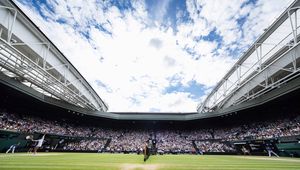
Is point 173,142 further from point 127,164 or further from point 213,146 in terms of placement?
point 127,164

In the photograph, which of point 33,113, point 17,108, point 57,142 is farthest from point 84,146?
point 17,108

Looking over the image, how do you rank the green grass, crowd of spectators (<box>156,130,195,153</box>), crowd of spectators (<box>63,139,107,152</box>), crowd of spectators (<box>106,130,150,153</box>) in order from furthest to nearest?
crowd of spectators (<box>106,130,150,153</box>) → crowd of spectators (<box>156,130,195,153</box>) → crowd of spectators (<box>63,139,107,152</box>) → the green grass

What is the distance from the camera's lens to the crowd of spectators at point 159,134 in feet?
91.8

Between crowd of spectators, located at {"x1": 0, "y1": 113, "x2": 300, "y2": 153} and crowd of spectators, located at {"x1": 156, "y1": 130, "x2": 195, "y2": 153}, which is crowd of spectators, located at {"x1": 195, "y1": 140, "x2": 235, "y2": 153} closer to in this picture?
crowd of spectators, located at {"x1": 0, "y1": 113, "x2": 300, "y2": 153}

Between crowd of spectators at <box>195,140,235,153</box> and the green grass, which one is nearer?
the green grass

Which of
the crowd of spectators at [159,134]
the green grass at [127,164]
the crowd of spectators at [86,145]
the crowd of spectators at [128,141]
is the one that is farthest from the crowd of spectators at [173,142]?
the green grass at [127,164]

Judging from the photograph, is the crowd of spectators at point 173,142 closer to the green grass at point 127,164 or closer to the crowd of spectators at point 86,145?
the crowd of spectators at point 86,145

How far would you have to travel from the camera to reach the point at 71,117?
42094 millimetres

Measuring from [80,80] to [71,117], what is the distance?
1674cm

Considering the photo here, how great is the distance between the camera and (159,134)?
46719mm

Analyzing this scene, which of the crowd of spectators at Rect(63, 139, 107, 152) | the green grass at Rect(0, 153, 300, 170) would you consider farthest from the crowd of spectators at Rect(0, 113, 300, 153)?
the green grass at Rect(0, 153, 300, 170)

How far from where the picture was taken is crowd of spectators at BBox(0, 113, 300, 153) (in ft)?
91.8

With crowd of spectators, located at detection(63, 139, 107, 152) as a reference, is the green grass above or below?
above

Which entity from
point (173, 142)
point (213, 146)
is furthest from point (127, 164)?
point (173, 142)
